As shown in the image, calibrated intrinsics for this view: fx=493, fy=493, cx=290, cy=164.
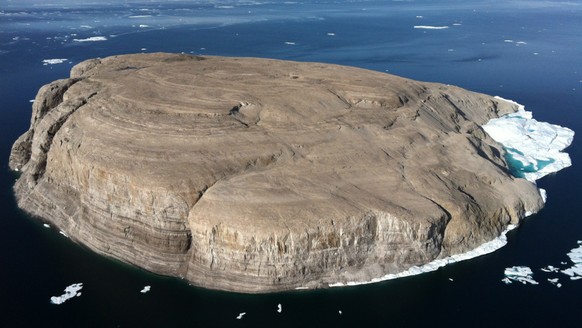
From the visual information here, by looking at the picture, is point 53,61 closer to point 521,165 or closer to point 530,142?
point 530,142

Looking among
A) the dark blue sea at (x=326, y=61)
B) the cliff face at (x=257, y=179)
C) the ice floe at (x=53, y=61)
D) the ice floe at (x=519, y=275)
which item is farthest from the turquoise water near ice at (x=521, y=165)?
the ice floe at (x=53, y=61)

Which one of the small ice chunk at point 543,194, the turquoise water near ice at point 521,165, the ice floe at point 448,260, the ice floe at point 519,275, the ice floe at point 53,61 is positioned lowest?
the ice floe at point 519,275

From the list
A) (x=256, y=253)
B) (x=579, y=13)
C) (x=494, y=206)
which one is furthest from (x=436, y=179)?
(x=579, y=13)

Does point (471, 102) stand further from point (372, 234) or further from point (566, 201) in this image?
point (372, 234)

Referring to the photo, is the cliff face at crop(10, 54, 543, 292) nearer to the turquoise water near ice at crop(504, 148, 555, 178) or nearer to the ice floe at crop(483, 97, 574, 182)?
the turquoise water near ice at crop(504, 148, 555, 178)

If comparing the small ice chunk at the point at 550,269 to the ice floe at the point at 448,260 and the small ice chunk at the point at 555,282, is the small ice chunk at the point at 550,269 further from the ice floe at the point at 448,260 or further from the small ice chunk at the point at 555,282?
the ice floe at the point at 448,260
